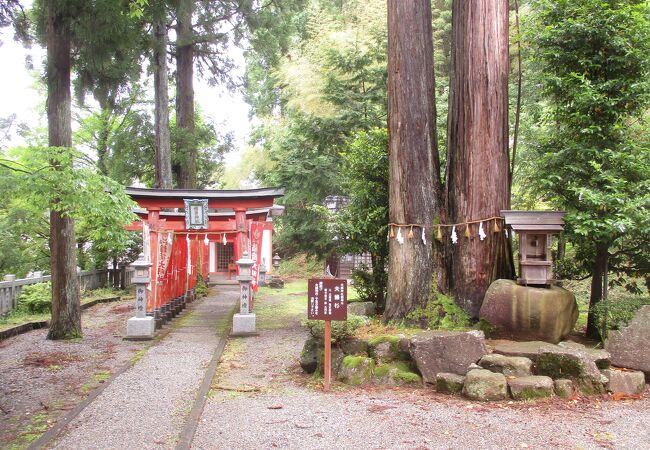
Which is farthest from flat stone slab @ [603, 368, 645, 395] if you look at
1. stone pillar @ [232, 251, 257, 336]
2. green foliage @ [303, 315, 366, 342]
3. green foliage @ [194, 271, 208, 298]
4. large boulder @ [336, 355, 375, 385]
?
green foliage @ [194, 271, 208, 298]

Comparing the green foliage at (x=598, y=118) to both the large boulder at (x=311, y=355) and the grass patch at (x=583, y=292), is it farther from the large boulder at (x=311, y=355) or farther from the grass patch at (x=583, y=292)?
the large boulder at (x=311, y=355)

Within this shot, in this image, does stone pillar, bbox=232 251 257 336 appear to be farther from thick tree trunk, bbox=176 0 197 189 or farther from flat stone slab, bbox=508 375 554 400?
thick tree trunk, bbox=176 0 197 189

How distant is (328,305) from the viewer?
19.8 ft

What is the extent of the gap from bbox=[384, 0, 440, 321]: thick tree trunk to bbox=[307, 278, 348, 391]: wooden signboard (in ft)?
5.10

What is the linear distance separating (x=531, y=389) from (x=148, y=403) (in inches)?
164

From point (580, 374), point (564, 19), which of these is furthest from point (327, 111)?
point (580, 374)

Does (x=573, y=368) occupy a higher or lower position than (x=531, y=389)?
higher

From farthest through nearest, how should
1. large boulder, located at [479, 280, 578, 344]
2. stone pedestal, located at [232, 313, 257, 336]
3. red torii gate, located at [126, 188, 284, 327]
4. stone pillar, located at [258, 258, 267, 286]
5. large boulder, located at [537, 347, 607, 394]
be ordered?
1. stone pillar, located at [258, 258, 267, 286]
2. red torii gate, located at [126, 188, 284, 327]
3. stone pedestal, located at [232, 313, 257, 336]
4. large boulder, located at [479, 280, 578, 344]
5. large boulder, located at [537, 347, 607, 394]

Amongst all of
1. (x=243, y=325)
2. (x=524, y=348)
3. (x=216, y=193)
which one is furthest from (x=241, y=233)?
(x=524, y=348)

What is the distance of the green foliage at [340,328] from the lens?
6.39 metres

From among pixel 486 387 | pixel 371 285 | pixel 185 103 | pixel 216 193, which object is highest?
pixel 185 103

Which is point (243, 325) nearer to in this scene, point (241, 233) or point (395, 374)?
point (241, 233)

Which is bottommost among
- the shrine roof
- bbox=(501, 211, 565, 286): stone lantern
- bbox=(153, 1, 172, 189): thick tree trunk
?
bbox=(501, 211, 565, 286): stone lantern

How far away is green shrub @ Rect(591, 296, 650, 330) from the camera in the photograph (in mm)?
5844
